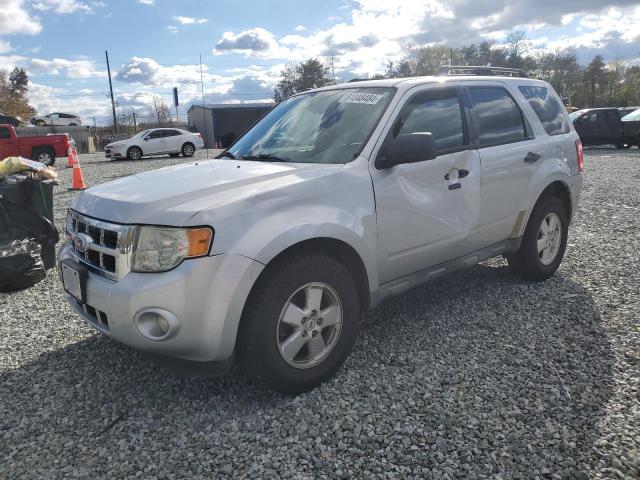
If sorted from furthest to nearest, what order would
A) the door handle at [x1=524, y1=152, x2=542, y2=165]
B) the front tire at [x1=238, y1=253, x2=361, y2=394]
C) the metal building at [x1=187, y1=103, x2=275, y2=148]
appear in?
1. the metal building at [x1=187, y1=103, x2=275, y2=148]
2. the door handle at [x1=524, y1=152, x2=542, y2=165]
3. the front tire at [x1=238, y1=253, x2=361, y2=394]

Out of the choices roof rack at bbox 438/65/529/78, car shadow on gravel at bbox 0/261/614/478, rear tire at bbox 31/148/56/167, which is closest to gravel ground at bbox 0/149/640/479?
car shadow on gravel at bbox 0/261/614/478

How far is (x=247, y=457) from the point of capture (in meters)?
2.40

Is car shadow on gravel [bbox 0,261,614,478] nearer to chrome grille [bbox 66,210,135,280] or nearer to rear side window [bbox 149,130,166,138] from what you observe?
chrome grille [bbox 66,210,135,280]

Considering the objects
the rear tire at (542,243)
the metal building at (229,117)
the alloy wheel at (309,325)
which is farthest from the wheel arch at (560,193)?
the metal building at (229,117)

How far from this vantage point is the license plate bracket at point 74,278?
8.86 ft

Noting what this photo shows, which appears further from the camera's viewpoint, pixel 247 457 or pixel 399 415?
pixel 399 415

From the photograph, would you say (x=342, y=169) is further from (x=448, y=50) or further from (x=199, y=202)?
(x=448, y=50)

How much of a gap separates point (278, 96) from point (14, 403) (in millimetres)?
68965

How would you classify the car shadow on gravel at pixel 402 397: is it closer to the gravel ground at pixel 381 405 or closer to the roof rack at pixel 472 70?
the gravel ground at pixel 381 405

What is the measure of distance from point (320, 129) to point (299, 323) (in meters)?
1.42

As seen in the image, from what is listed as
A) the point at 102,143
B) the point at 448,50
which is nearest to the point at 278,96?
the point at 448,50

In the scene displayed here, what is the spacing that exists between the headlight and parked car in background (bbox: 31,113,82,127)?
44233 mm

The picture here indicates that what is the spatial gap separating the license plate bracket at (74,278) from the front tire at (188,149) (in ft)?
70.9

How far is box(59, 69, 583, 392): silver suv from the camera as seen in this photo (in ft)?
8.06
